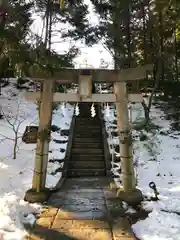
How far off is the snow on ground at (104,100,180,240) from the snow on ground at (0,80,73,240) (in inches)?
90.1

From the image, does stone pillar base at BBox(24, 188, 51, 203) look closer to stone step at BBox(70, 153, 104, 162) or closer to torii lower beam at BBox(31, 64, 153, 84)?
torii lower beam at BBox(31, 64, 153, 84)

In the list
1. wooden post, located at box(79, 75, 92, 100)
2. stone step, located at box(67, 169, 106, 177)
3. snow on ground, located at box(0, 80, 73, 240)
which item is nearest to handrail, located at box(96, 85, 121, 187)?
stone step, located at box(67, 169, 106, 177)

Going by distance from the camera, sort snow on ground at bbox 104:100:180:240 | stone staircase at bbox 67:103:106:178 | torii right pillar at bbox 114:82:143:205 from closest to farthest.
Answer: snow on ground at bbox 104:100:180:240 → torii right pillar at bbox 114:82:143:205 → stone staircase at bbox 67:103:106:178

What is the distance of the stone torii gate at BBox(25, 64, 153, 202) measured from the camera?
8547 millimetres

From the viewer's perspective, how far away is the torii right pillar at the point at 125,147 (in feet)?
27.7

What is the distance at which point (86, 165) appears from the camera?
12797 millimetres

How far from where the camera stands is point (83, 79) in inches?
343

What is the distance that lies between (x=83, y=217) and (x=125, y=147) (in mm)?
2300

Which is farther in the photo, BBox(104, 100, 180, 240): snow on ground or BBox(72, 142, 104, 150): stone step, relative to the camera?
BBox(72, 142, 104, 150): stone step

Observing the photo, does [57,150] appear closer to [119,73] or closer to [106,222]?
[119,73]

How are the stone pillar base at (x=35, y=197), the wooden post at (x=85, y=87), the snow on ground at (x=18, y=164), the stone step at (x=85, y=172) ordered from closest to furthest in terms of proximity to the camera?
1. the snow on ground at (x=18, y=164)
2. the stone pillar base at (x=35, y=197)
3. the wooden post at (x=85, y=87)
4. the stone step at (x=85, y=172)

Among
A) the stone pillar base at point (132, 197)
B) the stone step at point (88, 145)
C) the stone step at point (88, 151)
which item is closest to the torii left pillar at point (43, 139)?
the stone pillar base at point (132, 197)

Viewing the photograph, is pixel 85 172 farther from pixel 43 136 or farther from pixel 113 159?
pixel 43 136

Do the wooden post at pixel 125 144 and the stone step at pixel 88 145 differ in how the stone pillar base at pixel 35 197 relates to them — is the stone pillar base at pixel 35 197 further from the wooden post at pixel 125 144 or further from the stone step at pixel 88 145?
the stone step at pixel 88 145
